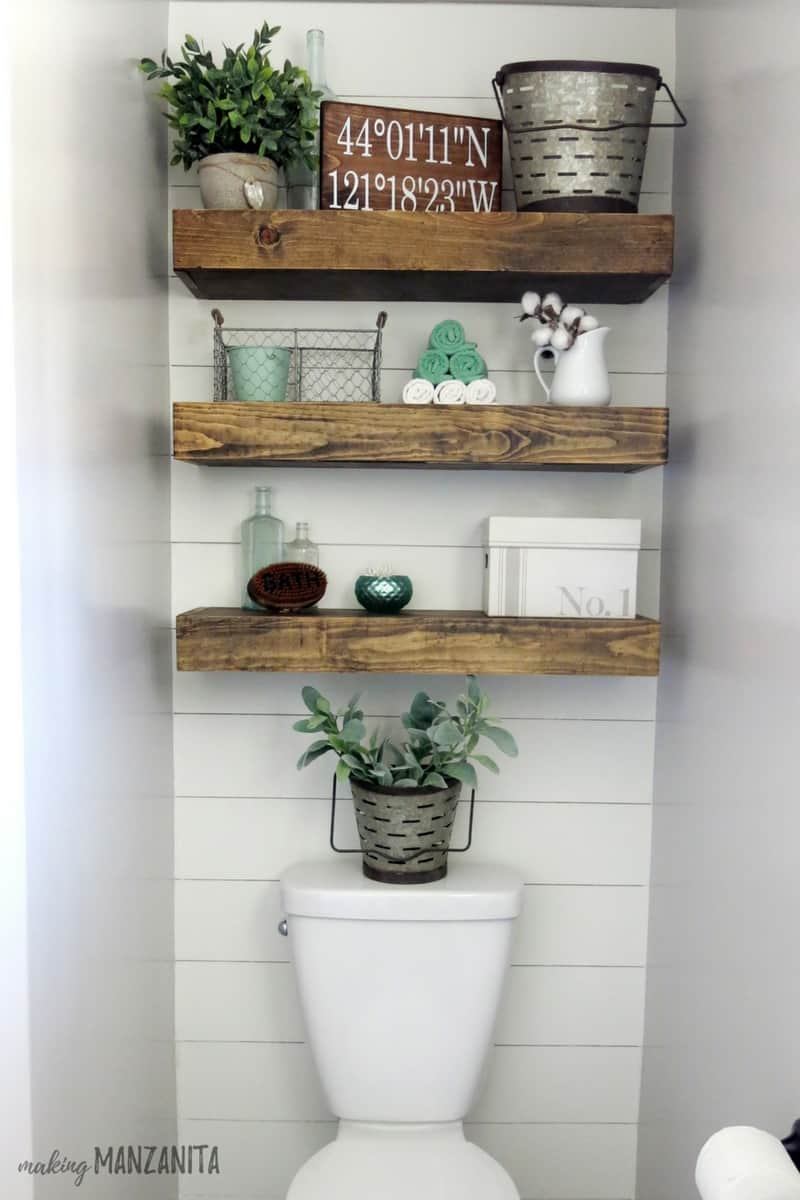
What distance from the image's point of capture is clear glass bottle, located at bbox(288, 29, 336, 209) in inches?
73.9

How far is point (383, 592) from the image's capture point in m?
1.89

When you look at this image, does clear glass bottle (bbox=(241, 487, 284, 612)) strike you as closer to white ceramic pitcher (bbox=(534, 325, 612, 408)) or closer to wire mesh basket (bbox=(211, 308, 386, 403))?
wire mesh basket (bbox=(211, 308, 386, 403))

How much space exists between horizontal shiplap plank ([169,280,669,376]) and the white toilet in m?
0.92

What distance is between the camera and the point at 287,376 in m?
1.87

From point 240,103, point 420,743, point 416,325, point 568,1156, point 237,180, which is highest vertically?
point 240,103

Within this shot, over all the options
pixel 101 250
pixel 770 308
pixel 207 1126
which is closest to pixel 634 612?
pixel 770 308

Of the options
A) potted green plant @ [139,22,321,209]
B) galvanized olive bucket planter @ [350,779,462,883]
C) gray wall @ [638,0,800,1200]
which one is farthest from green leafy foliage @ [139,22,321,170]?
galvanized olive bucket planter @ [350,779,462,883]

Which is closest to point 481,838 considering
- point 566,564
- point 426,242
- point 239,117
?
point 566,564

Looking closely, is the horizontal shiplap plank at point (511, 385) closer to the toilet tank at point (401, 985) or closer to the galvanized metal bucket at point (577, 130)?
the galvanized metal bucket at point (577, 130)

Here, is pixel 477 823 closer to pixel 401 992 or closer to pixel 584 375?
pixel 401 992

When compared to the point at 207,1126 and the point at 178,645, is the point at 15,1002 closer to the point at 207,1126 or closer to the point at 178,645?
the point at 178,645

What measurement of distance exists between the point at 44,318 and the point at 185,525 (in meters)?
0.77

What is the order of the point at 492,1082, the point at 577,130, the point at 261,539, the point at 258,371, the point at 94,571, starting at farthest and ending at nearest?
the point at 492,1082 < the point at 261,539 < the point at 258,371 < the point at 577,130 < the point at 94,571

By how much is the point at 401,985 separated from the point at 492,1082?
399 mm
